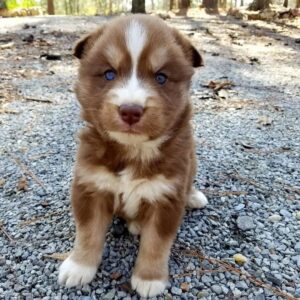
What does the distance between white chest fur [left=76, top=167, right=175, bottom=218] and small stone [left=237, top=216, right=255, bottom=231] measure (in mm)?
996

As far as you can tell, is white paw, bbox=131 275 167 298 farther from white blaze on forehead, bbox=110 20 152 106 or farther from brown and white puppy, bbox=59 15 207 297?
white blaze on forehead, bbox=110 20 152 106

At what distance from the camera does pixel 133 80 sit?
2.66 m

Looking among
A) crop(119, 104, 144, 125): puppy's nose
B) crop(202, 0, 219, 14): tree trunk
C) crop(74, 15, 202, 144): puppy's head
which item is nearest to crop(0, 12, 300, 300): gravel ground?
crop(74, 15, 202, 144): puppy's head

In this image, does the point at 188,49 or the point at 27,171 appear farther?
the point at 27,171

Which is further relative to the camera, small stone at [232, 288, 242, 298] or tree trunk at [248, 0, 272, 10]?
tree trunk at [248, 0, 272, 10]

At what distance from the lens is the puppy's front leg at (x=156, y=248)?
291 centimetres

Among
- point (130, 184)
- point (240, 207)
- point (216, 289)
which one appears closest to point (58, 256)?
point (130, 184)

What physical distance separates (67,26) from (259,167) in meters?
11.1

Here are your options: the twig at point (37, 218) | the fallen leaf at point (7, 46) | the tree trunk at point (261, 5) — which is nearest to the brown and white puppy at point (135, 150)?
the twig at point (37, 218)

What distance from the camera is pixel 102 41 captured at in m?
2.85

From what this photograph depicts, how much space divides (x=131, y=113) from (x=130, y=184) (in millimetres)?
586

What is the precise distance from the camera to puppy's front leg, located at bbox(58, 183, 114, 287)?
2969 mm

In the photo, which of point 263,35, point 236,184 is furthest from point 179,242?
point 263,35

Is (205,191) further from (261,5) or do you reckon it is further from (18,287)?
(261,5)
